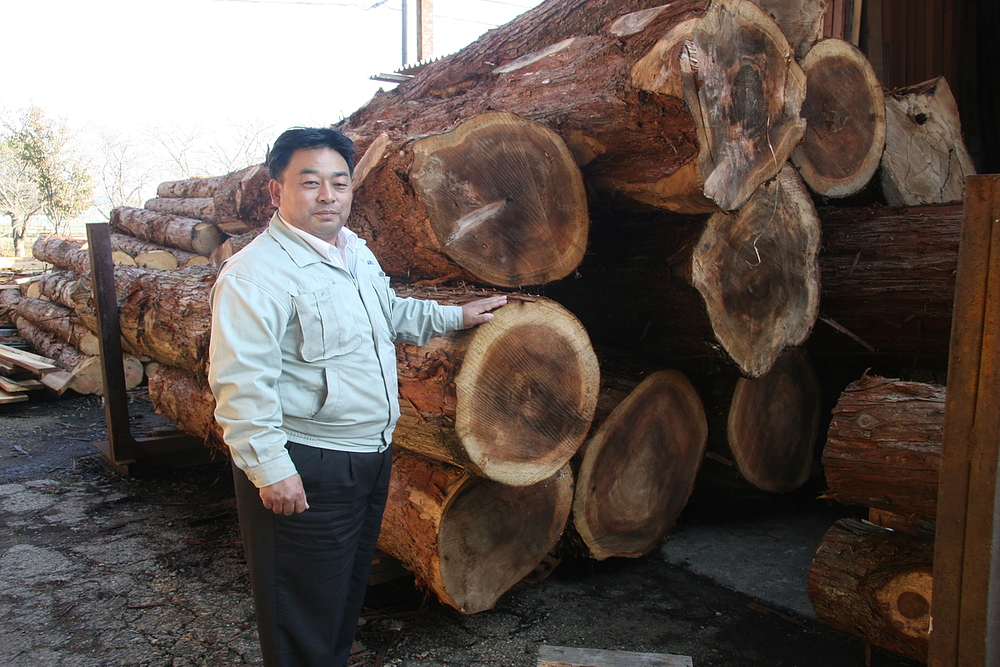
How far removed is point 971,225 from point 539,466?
1.49m

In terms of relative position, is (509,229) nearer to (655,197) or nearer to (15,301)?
(655,197)

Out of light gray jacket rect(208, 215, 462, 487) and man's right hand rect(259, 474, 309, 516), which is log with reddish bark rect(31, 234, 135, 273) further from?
man's right hand rect(259, 474, 309, 516)

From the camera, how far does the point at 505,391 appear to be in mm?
2236

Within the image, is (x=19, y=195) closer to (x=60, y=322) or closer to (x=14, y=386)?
(x=60, y=322)

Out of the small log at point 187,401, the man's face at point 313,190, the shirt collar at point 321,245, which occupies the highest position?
the man's face at point 313,190

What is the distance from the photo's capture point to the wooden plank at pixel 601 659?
1.84 m

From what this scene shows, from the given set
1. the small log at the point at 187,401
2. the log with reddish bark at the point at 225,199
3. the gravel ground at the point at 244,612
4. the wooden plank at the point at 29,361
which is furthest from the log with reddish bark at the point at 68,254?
the gravel ground at the point at 244,612

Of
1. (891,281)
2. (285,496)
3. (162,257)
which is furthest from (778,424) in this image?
(162,257)

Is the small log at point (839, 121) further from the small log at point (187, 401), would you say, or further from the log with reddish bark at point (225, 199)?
the log with reddish bark at point (225, 199)

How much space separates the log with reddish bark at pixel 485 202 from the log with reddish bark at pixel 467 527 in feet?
2.48

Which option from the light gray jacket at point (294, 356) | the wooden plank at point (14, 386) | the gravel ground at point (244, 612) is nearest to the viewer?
the light gray jacket at point (294, 356)

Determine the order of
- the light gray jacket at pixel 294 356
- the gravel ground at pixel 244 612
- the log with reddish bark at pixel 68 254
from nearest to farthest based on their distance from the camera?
the light gray jacket at pixel 294 356
the gravel ground at pixel 244 612
the log with reddish bark at pixel 68 254

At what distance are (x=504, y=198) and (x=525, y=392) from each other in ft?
2.23

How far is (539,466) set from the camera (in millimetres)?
2355
